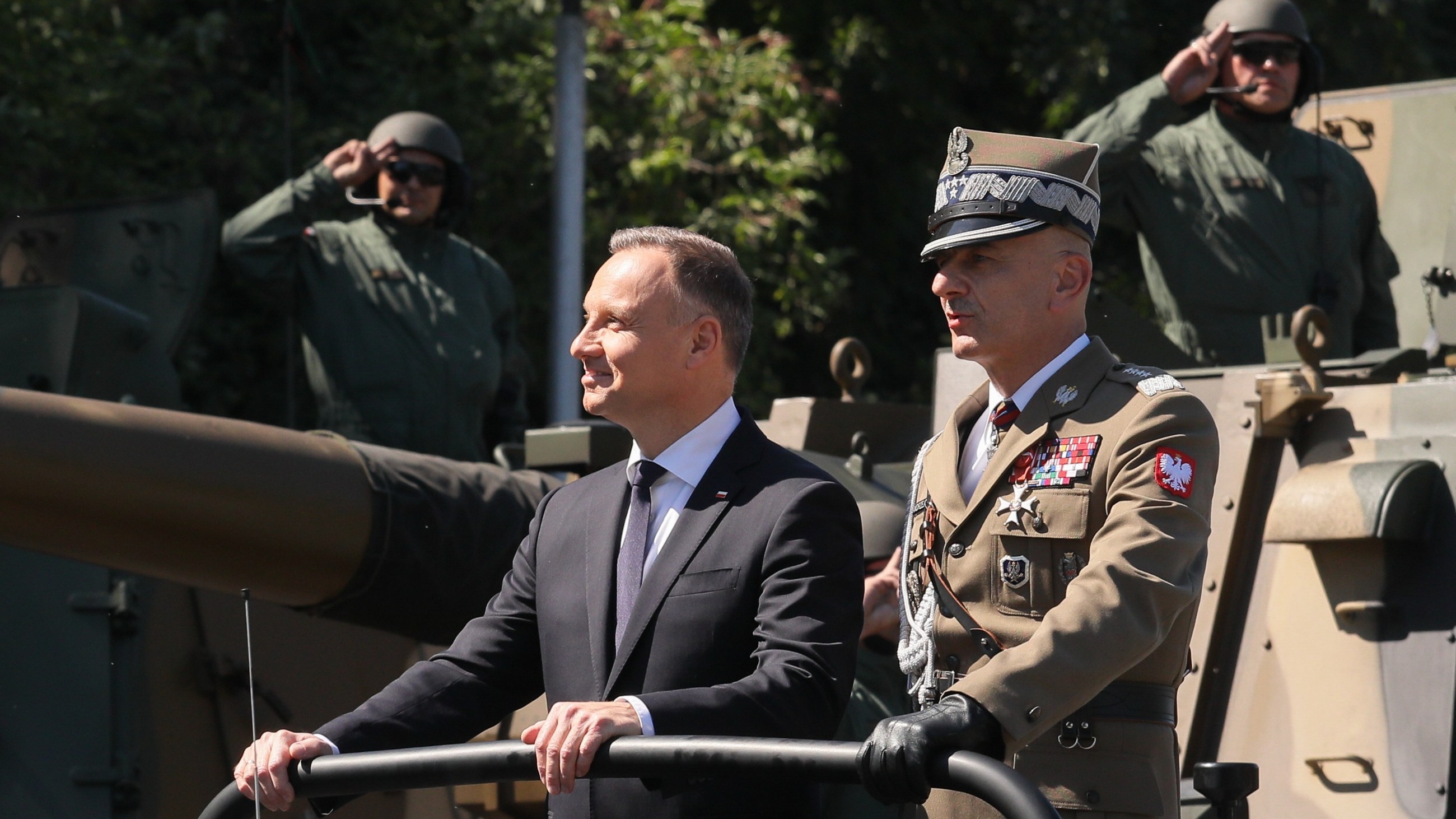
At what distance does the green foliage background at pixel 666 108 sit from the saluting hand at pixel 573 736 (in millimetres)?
8082

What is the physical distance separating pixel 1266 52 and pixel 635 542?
11.4 ft

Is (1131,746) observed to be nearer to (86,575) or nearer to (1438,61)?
(86,575)

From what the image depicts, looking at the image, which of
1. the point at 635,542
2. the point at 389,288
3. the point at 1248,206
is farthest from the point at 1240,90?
the point at 635,542

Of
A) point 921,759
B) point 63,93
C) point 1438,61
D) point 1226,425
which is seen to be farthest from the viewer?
point 1438,61

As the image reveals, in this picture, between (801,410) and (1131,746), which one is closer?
(1131,746)

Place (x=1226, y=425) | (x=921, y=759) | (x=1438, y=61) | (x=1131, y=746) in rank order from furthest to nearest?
(x=1438, y=61), (x=1226, y=425), (x=1131, y=746), (x=921, y=759)

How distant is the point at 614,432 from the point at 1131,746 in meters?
2.83

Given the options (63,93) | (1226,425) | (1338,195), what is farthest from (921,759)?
(63,93)

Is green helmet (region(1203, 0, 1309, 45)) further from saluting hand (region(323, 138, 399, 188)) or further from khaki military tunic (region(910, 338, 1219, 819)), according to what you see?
khaki military tunic (region(910, 338, 1219, 819))

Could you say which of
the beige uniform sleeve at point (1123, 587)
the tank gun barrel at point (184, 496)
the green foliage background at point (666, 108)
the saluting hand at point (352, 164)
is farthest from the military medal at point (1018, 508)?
the green foliage background at point (666, 108)

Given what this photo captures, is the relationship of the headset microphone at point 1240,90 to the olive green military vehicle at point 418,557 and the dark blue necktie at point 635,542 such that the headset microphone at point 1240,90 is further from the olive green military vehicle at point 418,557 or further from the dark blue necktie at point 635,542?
the dark blue necktie at point 635,542

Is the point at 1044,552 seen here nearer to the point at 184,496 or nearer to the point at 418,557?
the point at 184,496

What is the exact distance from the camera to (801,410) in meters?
6.15

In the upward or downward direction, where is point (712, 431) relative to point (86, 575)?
upward
